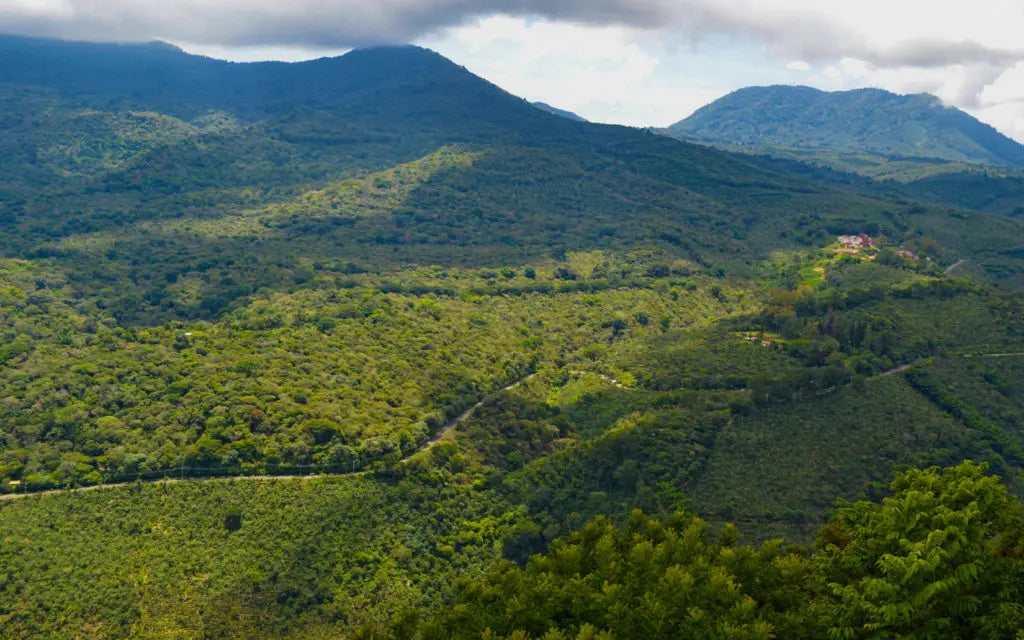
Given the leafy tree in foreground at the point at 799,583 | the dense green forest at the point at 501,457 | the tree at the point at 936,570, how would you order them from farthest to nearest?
the dense green forest at the point at 501,457 → the leafy tree in foreground at the point at 799,583 → the tree at the point at 936,570

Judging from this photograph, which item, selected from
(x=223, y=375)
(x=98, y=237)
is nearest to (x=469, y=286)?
(x=223, y=375)

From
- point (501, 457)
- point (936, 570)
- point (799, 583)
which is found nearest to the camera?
point (936, 570)

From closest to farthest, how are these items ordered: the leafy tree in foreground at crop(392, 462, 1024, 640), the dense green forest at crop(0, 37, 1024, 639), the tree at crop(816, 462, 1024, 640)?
the tree at crop(816, 462, 1024, 640) → the leafy tree in foreground at crop(392, 462, 1024, 640) → the dense green forest at crop(0, 37, 1024, 639)

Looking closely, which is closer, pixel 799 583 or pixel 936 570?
pixel 936 570

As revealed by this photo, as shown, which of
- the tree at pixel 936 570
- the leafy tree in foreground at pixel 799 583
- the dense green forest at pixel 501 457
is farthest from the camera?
the dense green forest at pixel 501 457

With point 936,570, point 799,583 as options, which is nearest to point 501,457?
point 799,583

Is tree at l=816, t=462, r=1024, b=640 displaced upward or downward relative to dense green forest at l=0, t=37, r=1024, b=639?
upward

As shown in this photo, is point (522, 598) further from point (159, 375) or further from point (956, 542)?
point (159, 375)

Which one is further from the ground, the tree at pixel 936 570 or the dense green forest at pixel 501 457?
the tree at pixel 936 570

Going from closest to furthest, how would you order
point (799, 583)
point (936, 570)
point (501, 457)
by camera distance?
point (936, 570), point (799, 583), point (501, 457)

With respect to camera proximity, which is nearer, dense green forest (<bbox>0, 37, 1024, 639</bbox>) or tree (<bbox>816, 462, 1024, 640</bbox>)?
tree (<bbox>816, 462, 1024, 640</bbox>)

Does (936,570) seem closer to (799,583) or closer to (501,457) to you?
(799,583)

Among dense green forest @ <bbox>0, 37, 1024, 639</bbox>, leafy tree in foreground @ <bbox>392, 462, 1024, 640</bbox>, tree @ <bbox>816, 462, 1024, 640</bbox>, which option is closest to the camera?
tree @ <bbox>816, 462, 1024, 640</bbox>
